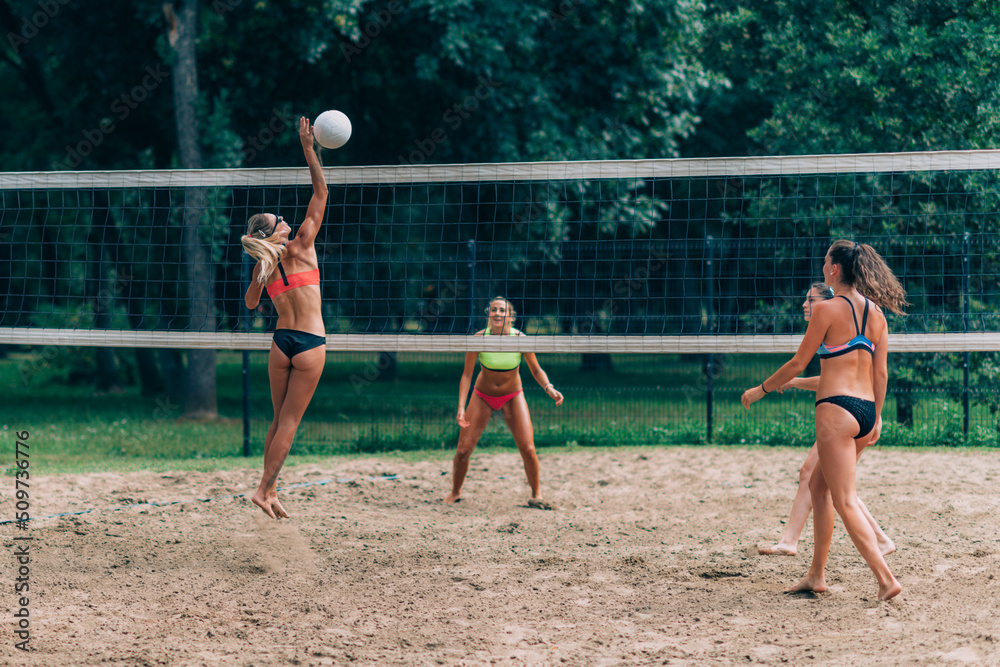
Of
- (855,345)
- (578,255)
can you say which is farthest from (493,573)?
(578,255)

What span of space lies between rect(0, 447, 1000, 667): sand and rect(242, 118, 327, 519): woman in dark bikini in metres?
0.78

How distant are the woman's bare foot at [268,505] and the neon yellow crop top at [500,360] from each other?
210 cm

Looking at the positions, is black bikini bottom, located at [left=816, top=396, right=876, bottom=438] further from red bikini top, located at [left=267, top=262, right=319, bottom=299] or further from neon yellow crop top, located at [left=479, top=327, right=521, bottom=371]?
red bikini top, located at [left=267, top=262, right=319, bottom=299]

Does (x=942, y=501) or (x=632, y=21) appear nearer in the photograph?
(x=942, y=501)

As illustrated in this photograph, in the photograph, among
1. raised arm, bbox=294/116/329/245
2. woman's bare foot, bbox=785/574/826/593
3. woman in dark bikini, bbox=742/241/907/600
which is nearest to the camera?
woman in dark bikini, bbox=742/241/907/600

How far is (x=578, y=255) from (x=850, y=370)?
5.94m

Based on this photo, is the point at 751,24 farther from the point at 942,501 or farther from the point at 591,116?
the point at 942,501

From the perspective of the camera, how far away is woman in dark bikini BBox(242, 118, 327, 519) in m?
4.89

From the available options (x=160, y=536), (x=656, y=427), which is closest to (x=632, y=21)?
(x=656, y=427)

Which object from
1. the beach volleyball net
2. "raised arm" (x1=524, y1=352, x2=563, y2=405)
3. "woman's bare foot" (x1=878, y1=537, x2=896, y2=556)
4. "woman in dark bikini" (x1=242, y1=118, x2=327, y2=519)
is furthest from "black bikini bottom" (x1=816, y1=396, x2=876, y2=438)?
"woman in dark bikini" (x1=242, y1=118, x2=327, y2=519)

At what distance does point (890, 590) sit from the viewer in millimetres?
4277

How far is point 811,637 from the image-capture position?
393 cm

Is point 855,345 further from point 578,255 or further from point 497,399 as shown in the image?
point 578,255

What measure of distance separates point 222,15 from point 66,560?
901 cm
